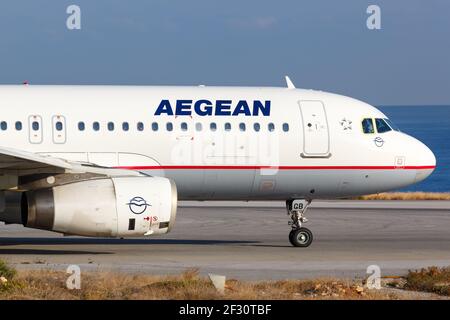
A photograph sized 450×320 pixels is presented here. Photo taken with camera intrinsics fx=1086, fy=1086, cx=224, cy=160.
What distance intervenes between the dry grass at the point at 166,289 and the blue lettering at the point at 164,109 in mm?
6851

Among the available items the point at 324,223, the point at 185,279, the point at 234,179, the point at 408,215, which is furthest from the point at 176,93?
the point at 408,215

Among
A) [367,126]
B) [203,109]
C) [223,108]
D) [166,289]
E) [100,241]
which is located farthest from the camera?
[100,241]

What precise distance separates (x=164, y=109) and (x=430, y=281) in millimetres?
8742

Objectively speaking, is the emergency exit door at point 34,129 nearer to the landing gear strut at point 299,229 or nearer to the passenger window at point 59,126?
the passenger window at point 59,126

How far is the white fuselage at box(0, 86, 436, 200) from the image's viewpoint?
Answer: 80.6ft

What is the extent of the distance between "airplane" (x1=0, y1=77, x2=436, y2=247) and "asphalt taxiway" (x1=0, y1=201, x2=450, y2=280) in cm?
111

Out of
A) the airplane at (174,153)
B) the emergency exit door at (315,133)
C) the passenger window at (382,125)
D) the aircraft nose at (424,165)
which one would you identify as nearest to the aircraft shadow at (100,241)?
the airplane at (174,153)

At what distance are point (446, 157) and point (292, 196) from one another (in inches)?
5110

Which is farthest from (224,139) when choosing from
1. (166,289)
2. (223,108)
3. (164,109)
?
(166,289)

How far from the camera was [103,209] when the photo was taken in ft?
73.3

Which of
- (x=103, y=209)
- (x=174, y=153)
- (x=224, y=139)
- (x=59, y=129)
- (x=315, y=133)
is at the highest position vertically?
(x=59, y=129)

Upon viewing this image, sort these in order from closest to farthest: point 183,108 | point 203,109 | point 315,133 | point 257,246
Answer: point 183,108 → point 203,109 → point 315,133 → point 257,246

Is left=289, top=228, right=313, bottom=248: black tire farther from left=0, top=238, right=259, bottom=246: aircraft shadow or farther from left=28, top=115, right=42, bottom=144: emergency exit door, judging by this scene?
left=28, top=115, right=42, bottom=144: emergency exit door

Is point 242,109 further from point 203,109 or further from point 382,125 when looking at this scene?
point 382,125
